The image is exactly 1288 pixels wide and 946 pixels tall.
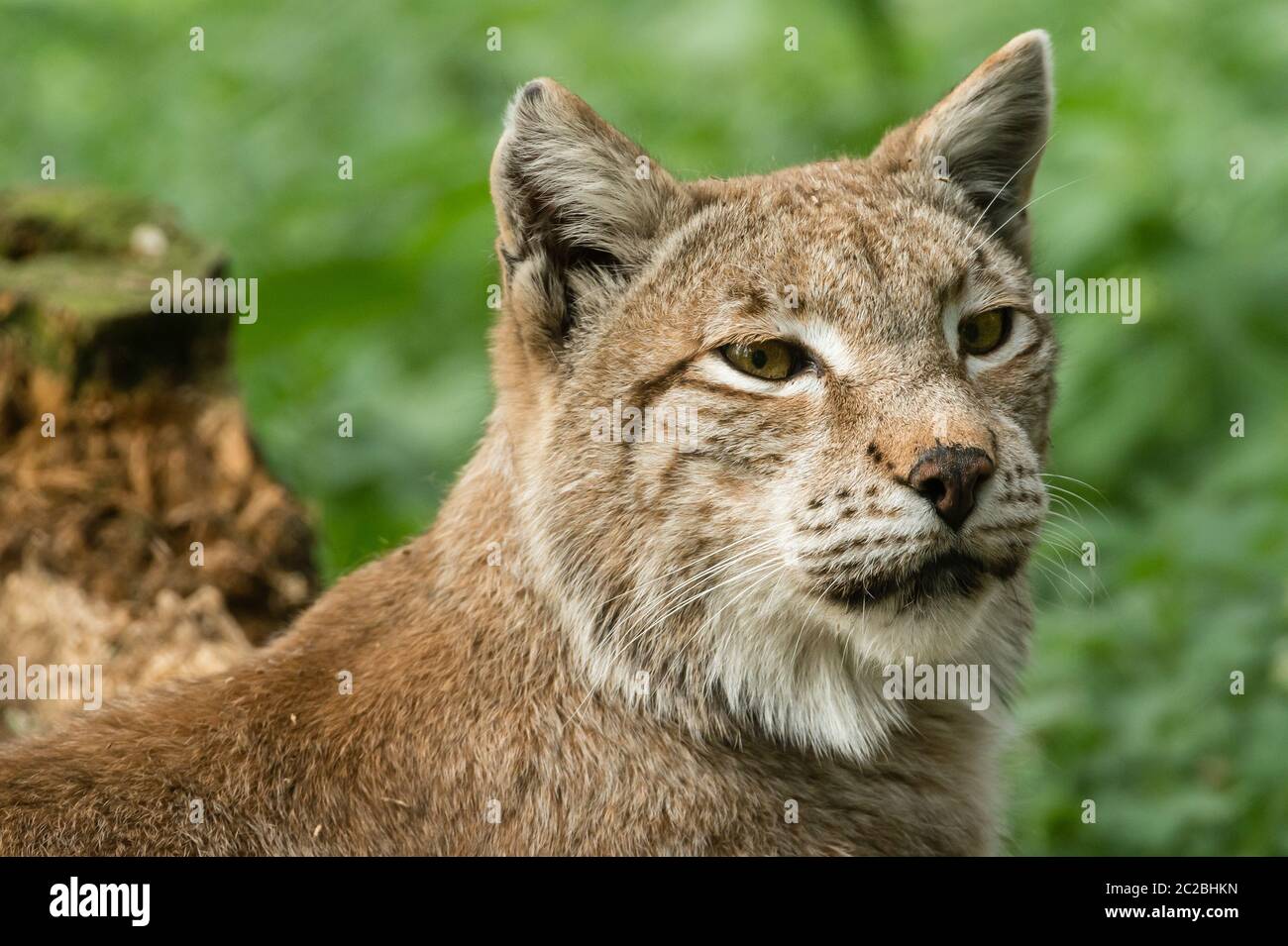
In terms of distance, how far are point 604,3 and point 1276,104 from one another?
212 inches

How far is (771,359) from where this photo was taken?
15.4 feet

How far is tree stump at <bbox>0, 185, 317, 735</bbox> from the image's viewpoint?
251 inches

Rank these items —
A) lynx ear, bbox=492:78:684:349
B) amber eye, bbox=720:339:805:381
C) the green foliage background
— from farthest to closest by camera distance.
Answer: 1. the green foliage background
2. lynx ear, bbox=492:78:684:349
3. amber eye, bbox=720:339:805:381

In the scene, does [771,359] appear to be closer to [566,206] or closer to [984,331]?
[984,331]

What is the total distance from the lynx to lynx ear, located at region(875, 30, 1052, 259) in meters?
0.26

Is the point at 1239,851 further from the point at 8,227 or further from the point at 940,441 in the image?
the point at 8,227

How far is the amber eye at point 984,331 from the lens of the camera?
16.1 ft

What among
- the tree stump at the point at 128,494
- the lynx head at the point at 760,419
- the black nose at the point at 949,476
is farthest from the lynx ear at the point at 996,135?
the tree stump at the point at 128,494

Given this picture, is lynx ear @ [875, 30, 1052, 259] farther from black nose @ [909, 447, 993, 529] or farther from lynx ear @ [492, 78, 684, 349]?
black nose @ [909, 447, 993, 529]

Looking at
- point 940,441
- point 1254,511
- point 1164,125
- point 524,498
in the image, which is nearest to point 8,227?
point 524,498

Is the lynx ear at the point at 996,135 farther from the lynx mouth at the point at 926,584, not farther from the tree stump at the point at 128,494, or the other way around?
the tree stump at the point at 128,494

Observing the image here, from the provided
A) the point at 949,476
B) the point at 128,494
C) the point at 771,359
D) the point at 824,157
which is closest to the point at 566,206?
the point at 771,359

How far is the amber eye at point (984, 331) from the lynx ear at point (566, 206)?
1010mm

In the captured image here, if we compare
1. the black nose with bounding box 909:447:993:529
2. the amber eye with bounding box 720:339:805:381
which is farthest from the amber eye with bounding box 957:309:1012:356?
the black nose with bounding box 909:447:993:529
